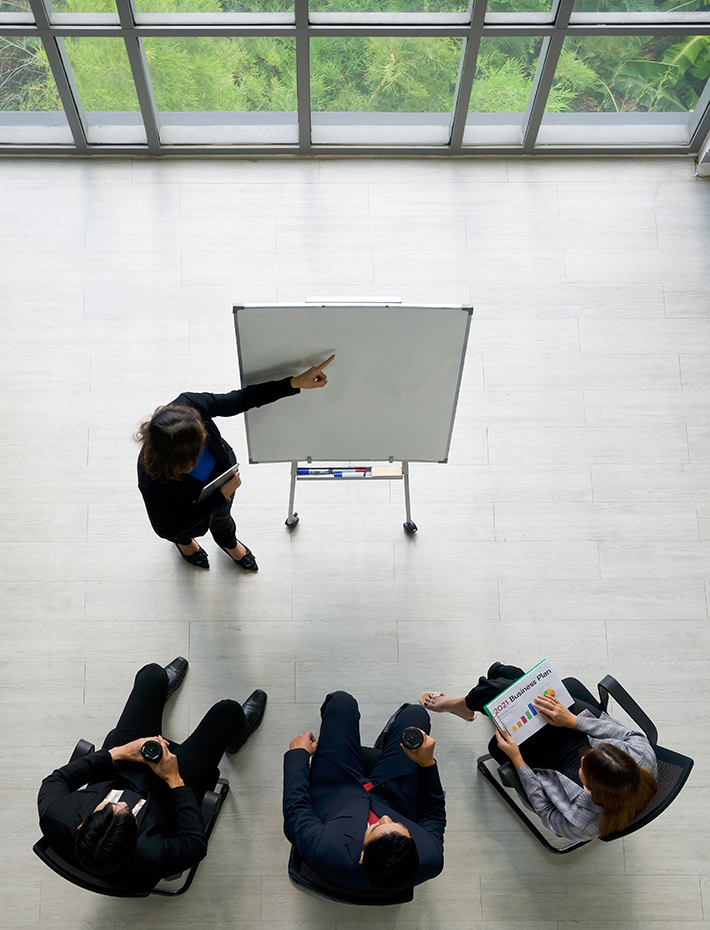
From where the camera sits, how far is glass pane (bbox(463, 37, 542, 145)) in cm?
375

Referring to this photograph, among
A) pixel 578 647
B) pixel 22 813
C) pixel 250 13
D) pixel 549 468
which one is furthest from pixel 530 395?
pixel 22 813

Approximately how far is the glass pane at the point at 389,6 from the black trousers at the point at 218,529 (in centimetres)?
242

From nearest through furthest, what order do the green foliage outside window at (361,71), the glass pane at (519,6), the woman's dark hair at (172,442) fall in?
the woman's dark hair at (172,442), the glass pane at (519,6), the green foliage outside window at (361,71)

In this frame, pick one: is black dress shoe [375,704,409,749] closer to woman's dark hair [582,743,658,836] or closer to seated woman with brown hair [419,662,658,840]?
seated woman with brown hair [419,662,658,840]

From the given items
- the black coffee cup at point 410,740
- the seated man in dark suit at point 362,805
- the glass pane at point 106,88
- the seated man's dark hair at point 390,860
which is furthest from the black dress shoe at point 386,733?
the glass pane at point 106,88

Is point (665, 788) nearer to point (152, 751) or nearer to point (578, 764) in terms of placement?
point (578, 764)

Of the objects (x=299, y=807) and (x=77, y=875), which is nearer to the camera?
(x=77, y=875)

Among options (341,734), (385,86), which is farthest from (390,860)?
(385,86)

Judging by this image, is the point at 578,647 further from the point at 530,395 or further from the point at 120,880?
the point at 120,880

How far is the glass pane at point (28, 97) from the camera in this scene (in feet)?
12.2

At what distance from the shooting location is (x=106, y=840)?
2.24 metres

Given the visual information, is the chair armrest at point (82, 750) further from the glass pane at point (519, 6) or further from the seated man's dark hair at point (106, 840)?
the glass pane at point (519, 6)

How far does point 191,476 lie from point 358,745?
1219 millimetres

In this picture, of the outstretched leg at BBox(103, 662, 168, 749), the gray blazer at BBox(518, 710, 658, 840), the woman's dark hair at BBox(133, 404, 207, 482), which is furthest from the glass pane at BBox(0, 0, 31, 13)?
the gray blazer at BBox(518, 710, 658, 840)
